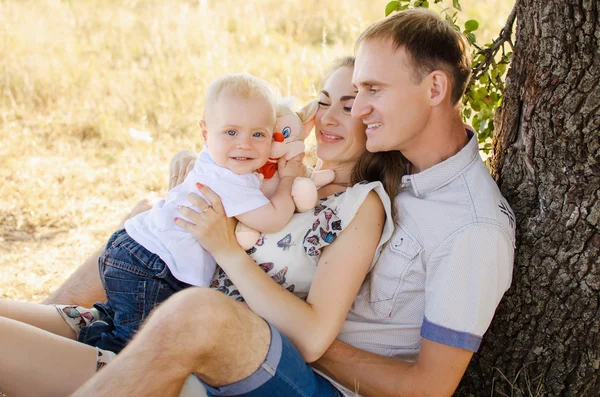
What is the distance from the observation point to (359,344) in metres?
2.62

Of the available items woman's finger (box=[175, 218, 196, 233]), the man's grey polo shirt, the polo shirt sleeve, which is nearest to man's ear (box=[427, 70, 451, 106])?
the man's grey polo shirt

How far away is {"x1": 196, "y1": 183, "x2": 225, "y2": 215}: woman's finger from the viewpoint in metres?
2.62

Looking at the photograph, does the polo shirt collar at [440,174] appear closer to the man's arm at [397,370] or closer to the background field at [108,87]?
the man's arm at [397,370]

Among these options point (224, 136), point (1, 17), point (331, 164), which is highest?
point (224, 136)

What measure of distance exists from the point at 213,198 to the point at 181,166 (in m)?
0.62

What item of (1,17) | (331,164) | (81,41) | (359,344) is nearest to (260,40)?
(81,41)

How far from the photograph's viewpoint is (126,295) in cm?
263

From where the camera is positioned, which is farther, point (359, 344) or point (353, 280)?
point (359, 344)

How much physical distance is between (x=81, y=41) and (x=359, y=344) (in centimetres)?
542

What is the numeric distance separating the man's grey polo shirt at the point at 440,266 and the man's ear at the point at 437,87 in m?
0.20

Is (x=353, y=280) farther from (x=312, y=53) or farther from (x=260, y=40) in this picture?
(x=260, y=40)

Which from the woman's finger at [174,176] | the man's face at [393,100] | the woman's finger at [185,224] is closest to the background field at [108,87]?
the woman's finger at [174,176]

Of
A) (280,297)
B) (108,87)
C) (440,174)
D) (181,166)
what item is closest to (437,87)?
(440,174)

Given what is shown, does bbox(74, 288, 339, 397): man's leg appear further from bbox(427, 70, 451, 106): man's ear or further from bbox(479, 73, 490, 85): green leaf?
bbox(479, 73, 490, 85): green leaf
